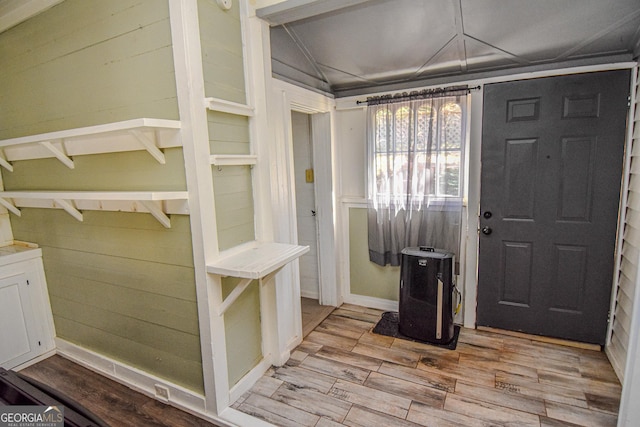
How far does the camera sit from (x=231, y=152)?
1.85m

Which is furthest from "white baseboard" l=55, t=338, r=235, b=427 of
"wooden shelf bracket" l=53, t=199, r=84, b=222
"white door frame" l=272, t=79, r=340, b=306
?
"white door frame" l=272, t=79, r=340, b=306

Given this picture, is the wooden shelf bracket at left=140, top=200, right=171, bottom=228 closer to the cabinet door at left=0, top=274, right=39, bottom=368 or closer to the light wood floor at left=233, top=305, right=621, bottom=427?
the light wood floor at left=233, top=305, right=621, bottom=427

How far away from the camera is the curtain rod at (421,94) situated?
2.53m

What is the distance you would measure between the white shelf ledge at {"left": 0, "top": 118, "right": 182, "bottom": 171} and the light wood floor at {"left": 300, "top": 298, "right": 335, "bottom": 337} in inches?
72.4

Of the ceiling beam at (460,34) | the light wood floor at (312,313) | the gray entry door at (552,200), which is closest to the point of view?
the ceiling beam at (460,34)

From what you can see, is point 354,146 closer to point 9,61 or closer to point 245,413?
point 245,413

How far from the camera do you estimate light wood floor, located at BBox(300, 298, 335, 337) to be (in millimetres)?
2875

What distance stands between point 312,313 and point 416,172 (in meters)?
1.59

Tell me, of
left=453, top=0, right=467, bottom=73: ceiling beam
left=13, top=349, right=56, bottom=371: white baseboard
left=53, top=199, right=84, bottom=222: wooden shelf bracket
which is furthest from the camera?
left=13, top=349, right=56, bottom=371: white baseboard

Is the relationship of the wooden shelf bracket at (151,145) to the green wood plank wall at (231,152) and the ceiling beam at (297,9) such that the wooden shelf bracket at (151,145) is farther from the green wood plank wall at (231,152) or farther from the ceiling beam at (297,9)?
the ceiling beam at (297,9)

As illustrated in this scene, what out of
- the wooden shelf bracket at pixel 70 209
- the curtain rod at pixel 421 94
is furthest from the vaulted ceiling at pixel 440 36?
the wooden shelf bracket at pixel 70 209

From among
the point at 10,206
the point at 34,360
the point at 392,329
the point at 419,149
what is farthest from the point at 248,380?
the point at 10,206

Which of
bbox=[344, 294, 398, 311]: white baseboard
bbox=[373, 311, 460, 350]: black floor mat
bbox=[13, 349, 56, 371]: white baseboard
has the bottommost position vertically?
bbox=[373, 311, 460, 350]: black floor mat

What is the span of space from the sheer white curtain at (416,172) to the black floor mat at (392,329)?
1.61ft
